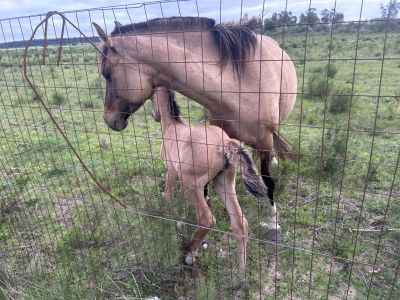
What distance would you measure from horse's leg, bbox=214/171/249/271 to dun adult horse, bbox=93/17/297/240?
36cm

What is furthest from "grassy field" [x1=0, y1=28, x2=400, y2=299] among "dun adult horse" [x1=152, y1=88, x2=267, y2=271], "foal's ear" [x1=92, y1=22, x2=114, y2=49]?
"foal's ear" [x1=92, y1=22, x2=114, y2=49]

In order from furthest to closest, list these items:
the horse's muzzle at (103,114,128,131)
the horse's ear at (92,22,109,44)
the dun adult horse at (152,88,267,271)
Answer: the horse's muzzle at (103,114,128,131)
the dun adult horse at (152,88,267,271)
the horse's ear at (92,22,109,44)

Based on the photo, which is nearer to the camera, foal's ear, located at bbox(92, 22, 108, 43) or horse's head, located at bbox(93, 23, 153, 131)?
foal's ear, located at bbox(92, 22, 108, 43)

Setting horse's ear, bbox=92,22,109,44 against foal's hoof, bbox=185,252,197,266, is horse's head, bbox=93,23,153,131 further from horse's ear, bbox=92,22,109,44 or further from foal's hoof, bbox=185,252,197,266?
foal's hoof, bbox=185,252,197,266

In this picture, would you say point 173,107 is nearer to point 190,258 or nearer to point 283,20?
point 190,258

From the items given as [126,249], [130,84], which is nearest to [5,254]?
A: [126,249]

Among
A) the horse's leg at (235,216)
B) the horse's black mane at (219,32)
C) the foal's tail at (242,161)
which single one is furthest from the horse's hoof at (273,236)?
the horse's black mane at (219,32)

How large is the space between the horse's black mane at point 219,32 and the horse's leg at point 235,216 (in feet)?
3.24

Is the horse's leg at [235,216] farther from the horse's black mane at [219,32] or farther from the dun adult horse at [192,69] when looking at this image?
the horse's black mane at [219,32]

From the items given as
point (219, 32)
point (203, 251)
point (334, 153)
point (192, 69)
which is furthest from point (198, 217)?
point (334, 153)

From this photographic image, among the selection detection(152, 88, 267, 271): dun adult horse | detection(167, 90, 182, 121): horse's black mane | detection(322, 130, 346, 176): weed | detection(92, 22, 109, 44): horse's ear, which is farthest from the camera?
detection(322, 130, 346, 176): weed

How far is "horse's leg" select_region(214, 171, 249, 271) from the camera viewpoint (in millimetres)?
3098

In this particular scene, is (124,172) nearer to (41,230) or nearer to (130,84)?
(41,230)

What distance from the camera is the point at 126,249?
3.16 m
